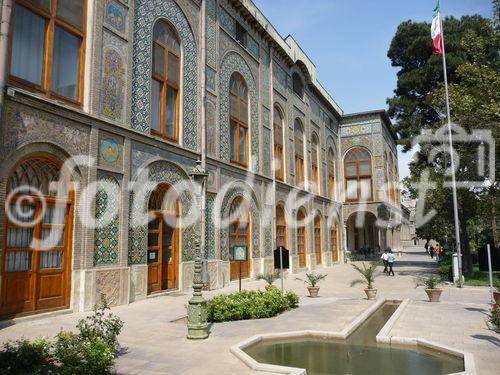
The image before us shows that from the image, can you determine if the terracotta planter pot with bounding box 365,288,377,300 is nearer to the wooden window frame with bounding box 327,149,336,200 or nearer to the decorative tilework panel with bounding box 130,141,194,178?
the decorative tilework panel with bounding box 130,141,194,178

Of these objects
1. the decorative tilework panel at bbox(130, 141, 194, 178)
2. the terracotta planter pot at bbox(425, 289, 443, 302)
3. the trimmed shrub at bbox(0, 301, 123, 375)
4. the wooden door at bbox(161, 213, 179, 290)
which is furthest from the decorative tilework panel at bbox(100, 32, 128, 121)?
the terracotta planter pot at bbox(425, 289, 443, 302)

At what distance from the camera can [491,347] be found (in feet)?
24.7

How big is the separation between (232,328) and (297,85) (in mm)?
20792

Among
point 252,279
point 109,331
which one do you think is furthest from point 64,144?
point 252,279

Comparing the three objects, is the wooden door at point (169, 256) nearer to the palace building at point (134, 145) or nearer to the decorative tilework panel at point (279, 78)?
the palace building at point (134, 145)

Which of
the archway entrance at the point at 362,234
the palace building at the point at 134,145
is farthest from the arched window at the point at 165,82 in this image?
the archway entrance at the point at 362,234

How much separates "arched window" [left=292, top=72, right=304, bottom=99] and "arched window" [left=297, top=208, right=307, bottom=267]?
7443 millimetres

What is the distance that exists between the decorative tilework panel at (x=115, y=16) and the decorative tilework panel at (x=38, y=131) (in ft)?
10.9

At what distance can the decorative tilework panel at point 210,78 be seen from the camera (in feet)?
54.9

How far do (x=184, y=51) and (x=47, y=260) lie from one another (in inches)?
349

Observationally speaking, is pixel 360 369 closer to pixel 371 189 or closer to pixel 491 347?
pixel 491 347

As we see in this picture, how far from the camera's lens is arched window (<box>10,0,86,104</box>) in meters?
9.70

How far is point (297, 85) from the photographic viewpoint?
2745 centimetres

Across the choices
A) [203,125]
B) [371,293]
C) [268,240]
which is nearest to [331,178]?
[268,240]
